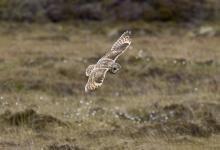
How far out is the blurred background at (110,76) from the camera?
14539mm

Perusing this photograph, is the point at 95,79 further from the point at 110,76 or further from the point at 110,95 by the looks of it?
the point at 110,76

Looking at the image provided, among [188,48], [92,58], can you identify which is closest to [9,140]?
[92,58]

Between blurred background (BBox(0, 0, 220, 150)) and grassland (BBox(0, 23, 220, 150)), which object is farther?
blurred background (BBox(0, 0, 220, 150))

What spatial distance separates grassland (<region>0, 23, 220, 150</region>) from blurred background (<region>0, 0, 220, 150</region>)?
0.03m

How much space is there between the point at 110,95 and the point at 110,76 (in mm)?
1778

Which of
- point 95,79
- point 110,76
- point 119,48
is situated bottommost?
point 110,76

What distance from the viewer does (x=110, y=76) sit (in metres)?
20.9

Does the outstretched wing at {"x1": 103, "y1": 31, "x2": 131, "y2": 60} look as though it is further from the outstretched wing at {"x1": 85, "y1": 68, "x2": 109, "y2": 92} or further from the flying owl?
the outstretched wing at {"x1": 85, "y1": 68, "x2": 109, "y2": 92}

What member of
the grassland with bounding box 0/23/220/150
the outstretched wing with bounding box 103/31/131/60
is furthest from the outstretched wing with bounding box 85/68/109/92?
the grassland with bounding box 0/23/220/150

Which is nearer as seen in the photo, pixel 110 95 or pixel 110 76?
pixel 110 95

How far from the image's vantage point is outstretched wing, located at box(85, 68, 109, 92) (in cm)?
1143

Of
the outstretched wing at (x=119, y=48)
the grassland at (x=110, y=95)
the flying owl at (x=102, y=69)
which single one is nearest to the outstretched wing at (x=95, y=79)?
the flying owl at (x=102, y=69)

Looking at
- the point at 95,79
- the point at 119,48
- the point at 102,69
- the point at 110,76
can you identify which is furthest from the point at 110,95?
the point at 95,79

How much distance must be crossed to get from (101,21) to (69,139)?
20.5 metres
